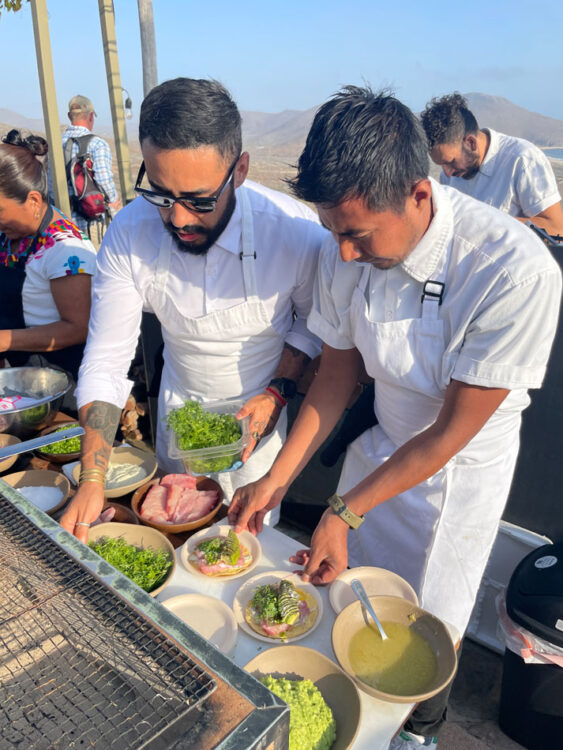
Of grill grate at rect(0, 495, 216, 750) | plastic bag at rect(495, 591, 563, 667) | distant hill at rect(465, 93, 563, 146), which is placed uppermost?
grill grate at rect(0, 495, 216, 750)

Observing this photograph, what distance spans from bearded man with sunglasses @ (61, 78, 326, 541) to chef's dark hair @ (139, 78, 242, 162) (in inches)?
1.0

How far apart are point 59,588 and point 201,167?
1.43m

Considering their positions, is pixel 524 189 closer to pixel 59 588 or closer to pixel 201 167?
pixel 201 167

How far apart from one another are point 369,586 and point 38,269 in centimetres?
249

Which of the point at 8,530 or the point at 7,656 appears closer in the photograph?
the point at 7,656

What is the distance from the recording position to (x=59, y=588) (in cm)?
114

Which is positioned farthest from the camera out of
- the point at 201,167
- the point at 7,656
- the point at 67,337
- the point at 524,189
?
the point at 524,189

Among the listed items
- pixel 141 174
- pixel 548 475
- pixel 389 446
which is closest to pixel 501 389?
pixel 389 446

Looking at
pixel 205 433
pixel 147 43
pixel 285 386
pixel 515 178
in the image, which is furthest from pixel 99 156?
pixel 205 433

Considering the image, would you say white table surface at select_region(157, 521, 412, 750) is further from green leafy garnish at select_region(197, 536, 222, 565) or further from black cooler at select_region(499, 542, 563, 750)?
black cooler at select_region(499, 542, 563, 750)

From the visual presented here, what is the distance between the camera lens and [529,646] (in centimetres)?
231

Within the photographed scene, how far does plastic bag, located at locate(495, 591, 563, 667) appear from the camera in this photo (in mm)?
2258

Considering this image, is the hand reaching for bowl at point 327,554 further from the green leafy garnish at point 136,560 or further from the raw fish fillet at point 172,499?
the raw fish fillet at point 172,499

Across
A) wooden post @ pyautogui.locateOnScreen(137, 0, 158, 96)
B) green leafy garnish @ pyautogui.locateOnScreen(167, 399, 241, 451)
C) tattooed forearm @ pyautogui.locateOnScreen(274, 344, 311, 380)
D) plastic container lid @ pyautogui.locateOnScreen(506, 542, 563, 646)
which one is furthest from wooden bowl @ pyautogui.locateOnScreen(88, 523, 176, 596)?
wooden post @ pyautogui.locateOnScreen(137, 0, 158, 96)
